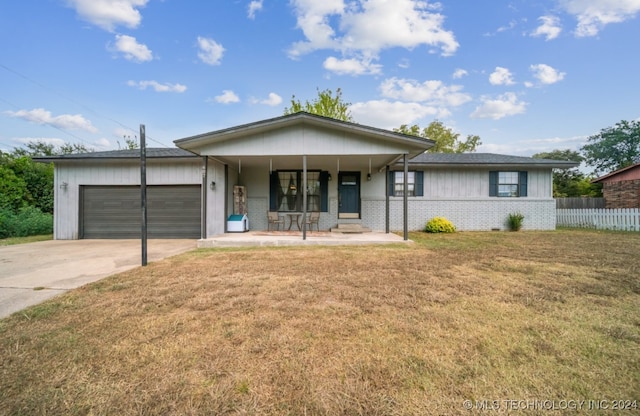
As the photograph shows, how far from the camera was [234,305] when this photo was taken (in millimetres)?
3203

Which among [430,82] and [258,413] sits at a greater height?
[430,82]

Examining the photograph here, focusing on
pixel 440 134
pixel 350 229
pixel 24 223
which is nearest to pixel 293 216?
pixel 350 229

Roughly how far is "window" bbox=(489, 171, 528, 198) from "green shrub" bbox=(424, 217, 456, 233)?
2.72m

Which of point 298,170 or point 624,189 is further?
point 624,189

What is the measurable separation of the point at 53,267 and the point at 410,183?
38.9 ft

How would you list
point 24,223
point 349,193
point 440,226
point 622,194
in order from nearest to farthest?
point 24,223, point 440,226, point 349,193, point 622,194

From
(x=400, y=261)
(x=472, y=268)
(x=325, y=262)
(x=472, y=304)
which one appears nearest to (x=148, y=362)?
(x=472, y=304)

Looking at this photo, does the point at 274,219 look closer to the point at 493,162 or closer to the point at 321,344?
the point at 321,344

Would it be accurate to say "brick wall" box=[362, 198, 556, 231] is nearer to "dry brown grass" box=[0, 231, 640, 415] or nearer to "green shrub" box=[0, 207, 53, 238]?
"dry brown grass" box=[0, 231, 640, 415]

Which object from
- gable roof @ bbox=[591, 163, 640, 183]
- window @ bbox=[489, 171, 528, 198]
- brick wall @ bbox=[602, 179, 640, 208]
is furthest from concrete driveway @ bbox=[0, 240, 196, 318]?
gable roof @ bbox=[591, 163, 640, 183]

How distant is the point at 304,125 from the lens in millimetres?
8031

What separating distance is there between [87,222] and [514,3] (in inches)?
730

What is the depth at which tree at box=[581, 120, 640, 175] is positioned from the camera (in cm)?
3056

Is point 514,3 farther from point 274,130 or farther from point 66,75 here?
point 66,75
